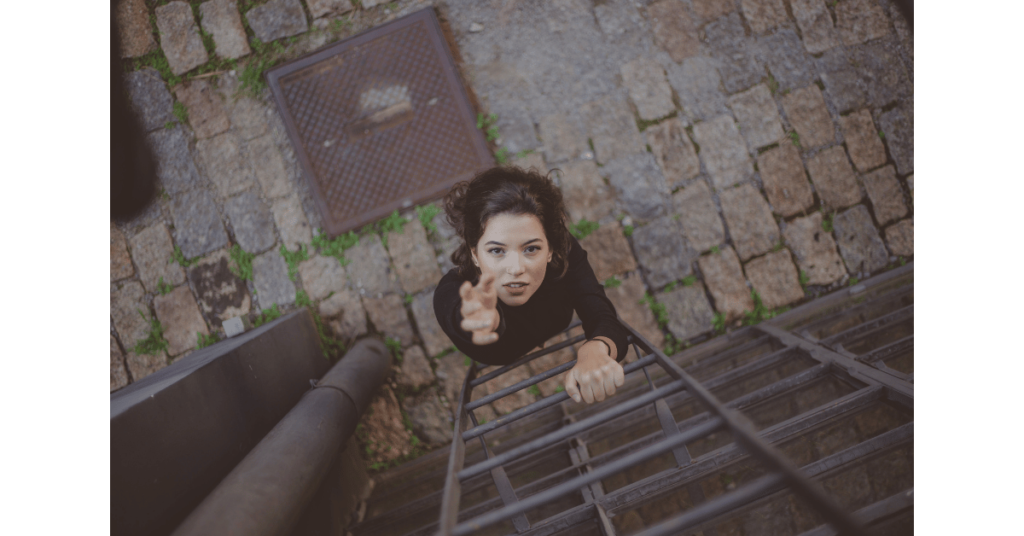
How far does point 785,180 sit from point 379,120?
3005mm

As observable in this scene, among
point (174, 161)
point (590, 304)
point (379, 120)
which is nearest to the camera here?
point (590, 304)

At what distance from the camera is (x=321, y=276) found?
3262mm

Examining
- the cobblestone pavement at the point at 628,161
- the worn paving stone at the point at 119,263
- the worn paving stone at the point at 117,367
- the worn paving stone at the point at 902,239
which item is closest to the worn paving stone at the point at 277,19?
the cobblestone pavement at the point at 628,161

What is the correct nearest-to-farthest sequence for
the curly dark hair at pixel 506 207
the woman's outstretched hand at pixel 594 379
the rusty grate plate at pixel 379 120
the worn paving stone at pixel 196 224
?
1. the woman's outstretched hand at pixel 594 379
2. the curly dark hair at pixel 506 207
3. the rusty grate plate at pixel 379 120
4. the worn paving stone at pixel 196 224

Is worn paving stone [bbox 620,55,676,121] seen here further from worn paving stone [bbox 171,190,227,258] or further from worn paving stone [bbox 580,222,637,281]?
worn paving stone [bbox 171,190,227,258]

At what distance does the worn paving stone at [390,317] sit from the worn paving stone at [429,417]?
426 mm

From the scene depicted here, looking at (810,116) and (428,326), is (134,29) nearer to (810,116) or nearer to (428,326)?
(428,326)

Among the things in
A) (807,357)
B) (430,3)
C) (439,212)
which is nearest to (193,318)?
(439,212)

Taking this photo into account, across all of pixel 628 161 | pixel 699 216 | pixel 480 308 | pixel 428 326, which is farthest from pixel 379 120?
pixel 699 216

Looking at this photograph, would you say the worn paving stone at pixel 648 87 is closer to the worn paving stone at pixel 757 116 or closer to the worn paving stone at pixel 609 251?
the worn paving stone at pixel 757 116

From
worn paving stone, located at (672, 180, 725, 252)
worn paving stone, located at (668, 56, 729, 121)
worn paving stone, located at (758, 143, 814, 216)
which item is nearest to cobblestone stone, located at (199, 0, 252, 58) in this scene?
worn paving stone, located at (668, 56, 729, 121)

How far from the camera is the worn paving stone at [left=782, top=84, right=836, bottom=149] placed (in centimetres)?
324

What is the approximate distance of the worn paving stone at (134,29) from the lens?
327 centimetres

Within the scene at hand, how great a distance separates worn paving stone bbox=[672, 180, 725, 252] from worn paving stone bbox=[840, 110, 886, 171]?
1096mm
